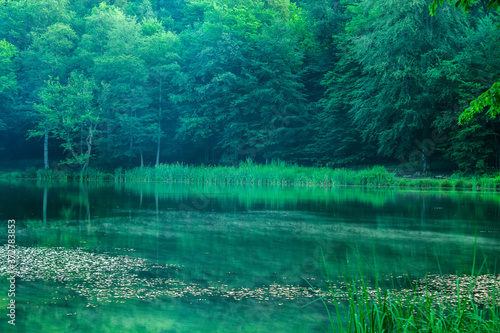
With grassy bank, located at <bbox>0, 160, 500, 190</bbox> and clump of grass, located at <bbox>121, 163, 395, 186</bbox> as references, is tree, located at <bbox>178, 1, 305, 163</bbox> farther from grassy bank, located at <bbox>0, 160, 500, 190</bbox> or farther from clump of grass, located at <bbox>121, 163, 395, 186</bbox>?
clump of grass, located at <bbox>121, 163, 395, 186</bbox>

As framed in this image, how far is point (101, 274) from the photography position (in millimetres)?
6957

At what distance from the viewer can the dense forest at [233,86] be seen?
33.1 m

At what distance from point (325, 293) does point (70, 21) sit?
45.9m

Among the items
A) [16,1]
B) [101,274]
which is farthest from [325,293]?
[16,1]

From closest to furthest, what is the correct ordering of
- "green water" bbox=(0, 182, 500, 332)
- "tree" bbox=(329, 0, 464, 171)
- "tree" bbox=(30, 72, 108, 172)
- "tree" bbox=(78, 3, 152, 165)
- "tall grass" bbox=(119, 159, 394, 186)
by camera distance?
"green water" bbox=(0, 182, 500, 332), "tall grass" bbox=(119, 159, 394, 186), "tree" bbox=(329, 0, 464, 171), "tree" bbox=(30, 72, 108, 172), "tree" bbox=(78, 3, 152, 165)

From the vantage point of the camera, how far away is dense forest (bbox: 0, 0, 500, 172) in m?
33.1

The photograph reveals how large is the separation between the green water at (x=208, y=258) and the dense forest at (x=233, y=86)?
18942mm

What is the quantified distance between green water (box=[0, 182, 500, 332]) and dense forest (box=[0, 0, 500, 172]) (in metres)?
18.9

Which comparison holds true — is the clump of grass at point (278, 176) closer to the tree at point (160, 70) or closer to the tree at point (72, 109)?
the tree at point (160, 70)

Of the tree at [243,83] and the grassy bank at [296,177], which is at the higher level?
the tree at [243,83]

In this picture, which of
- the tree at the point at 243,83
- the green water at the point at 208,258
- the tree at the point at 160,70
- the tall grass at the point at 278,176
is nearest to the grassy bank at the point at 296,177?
the tall grass at the point at 278,176

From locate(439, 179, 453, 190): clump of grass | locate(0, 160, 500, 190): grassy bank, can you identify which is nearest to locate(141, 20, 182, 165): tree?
locate(0, 160, 500, 190): grassy bank

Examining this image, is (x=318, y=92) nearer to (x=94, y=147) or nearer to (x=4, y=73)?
(x=94, y=147)

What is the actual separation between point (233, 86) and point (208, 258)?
3425 cm
